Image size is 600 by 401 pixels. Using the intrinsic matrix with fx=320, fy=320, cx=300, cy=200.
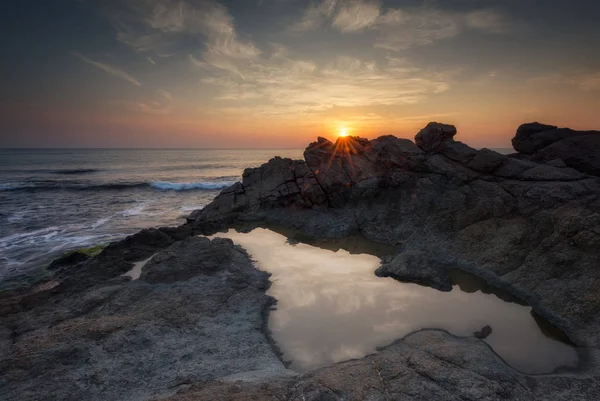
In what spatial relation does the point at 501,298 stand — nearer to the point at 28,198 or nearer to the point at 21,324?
the point at 21,324

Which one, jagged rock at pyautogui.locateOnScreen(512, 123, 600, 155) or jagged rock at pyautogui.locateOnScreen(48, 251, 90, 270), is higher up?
jagged rock at pyautogui.locateOnScreen(512, 123, 600, 155)

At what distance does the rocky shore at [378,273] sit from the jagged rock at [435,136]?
0.10 meters

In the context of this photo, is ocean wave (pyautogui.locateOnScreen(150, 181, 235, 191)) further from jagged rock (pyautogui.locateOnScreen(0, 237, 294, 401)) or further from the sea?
jagged rock (pyautogui.locateOnScreen(0, 237, 294, 401))

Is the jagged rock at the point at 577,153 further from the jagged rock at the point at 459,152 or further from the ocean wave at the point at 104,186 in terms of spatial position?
the ocean wave at the point at 104,186

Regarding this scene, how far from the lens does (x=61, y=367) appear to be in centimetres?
834

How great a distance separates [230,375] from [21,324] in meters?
7.90

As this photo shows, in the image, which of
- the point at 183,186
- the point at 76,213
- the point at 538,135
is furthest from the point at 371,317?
the point at 183,186

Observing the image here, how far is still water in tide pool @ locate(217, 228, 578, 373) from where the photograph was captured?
9.28 metres

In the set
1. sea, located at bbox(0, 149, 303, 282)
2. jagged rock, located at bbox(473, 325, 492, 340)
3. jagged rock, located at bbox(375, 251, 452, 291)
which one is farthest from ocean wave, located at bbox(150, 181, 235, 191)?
jagged rock, located at bbox(473, 325, 492, 340)

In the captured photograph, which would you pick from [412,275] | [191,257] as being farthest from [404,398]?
[191,257]

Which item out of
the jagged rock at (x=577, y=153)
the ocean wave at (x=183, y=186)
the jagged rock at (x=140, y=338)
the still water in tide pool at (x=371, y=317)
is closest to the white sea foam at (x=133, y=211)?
the ocean wave at (x=183, y=186)

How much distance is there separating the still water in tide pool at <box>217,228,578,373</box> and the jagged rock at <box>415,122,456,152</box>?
10.7m

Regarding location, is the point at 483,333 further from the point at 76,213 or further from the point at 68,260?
the point at 76,213

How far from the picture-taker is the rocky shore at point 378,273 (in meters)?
7.65
